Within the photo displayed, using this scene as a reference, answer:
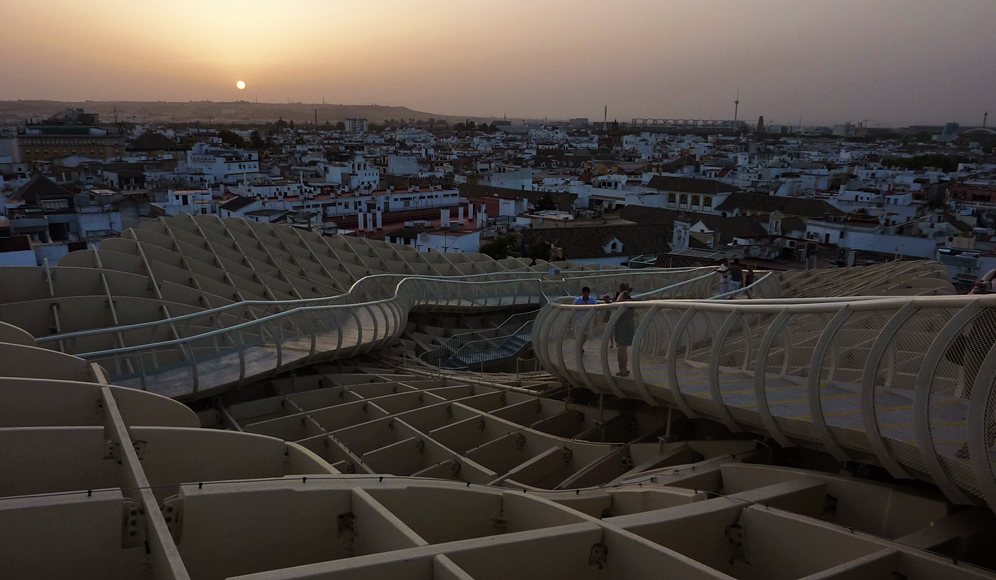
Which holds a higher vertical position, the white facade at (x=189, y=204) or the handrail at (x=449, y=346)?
the white facade at (x=189, y=204)

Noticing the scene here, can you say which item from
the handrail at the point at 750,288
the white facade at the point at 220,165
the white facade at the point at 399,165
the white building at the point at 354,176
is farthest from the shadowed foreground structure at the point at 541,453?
the white facade at the point at 399,165

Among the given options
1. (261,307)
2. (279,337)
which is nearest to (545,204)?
(261,307)

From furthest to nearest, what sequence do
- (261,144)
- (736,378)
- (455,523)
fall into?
(261,144)
(736,378)
(455,523)

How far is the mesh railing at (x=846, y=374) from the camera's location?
5.03m

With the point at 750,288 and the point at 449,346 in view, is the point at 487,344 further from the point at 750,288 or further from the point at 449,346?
the point at 750,288

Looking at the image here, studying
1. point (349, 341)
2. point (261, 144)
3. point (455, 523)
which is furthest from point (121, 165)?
point (455, 523)

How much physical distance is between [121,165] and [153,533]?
88291 mm

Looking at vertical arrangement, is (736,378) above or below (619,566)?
above

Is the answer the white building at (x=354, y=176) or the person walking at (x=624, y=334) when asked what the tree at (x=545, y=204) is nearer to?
the white building at (x=354, y=176)

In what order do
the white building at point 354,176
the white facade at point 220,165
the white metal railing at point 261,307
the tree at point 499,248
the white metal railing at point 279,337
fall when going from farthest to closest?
the white building at point 354,176 < the white facade at point 220,165 < the tree at point 499,248 < the white metal railing at point 261,307 < the white metal railing at point 279,337

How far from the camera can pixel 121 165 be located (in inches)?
3140

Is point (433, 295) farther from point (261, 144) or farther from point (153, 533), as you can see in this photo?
point (261, 144)

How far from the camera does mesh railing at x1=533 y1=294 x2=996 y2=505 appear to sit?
16.5ft

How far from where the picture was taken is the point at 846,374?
672 centimetres
